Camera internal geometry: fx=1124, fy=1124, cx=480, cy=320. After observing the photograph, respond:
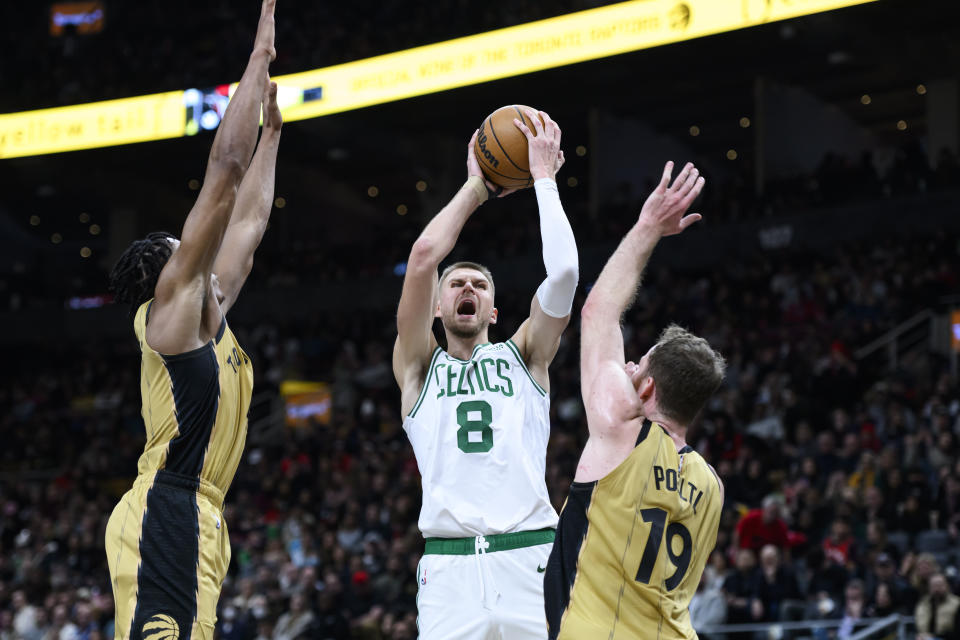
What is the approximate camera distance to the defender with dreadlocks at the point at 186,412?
381 centimetres

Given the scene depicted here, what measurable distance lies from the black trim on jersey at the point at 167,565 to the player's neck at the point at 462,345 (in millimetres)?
1377

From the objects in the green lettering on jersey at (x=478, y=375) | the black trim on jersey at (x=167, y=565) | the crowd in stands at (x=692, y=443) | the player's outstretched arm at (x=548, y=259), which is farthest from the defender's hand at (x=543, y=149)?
the crowd in stands at (x=692, y=443)

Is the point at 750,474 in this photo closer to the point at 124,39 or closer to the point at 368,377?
the point at 368,377

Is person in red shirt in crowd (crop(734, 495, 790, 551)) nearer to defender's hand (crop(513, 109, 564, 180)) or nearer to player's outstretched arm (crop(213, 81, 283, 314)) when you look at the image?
defender's hand (crop(513, 109, 564, 180))

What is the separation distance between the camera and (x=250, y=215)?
4.76m

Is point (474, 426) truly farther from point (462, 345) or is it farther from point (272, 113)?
point (272, 113)

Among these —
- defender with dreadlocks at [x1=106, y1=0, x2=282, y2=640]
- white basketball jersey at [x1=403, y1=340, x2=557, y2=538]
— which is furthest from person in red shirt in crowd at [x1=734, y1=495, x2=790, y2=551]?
defender with dreadlocks at [x1=106, y1=0, x2=282, y2=640]

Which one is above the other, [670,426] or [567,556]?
[670,426]

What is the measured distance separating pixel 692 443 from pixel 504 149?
1046 centimetres

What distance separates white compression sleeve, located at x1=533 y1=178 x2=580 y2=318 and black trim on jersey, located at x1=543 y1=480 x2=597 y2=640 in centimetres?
92

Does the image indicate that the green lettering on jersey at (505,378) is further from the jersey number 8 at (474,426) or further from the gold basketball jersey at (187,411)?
→ the gold basketball jersey at (187,411)

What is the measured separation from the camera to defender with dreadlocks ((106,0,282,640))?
12.5 feet

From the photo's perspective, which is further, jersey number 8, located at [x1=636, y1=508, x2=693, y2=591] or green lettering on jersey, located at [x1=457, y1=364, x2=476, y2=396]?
Answer: green lettering on jersey, located at [x1=457, y1=364, x2=476, y2=396]

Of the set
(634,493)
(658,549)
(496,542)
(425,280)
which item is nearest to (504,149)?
(425,280)
